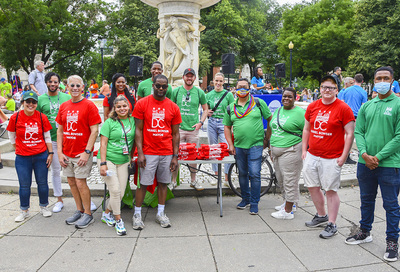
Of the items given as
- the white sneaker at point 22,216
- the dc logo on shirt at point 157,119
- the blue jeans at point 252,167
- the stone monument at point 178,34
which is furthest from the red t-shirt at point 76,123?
the stone monument at point 178,34

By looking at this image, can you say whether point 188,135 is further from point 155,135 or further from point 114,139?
point 114,139

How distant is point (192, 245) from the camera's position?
409 cm

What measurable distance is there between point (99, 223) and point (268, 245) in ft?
7.67

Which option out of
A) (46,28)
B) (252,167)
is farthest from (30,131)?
(46,28)

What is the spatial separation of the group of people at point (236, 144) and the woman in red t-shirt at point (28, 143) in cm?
1

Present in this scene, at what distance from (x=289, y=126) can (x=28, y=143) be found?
3.63 meters

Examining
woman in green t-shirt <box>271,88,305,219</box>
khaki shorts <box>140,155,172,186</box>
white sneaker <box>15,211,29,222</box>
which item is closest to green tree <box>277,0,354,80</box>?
woman in green t-shirt <box>271,88,305,219</box>

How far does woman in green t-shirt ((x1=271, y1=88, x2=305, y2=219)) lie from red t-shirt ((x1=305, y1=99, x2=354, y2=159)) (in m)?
0.39

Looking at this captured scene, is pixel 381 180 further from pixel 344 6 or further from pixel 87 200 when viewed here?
pixel 344 6

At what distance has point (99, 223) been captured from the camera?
189 inches

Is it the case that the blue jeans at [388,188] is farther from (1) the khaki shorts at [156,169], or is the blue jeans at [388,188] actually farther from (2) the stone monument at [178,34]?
(2) the stone monument at [178,34]

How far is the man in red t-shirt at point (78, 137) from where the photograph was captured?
4.59m

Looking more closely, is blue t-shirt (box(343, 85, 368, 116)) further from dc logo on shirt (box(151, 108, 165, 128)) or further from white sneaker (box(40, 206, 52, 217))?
white sneaker (box(40, 206, 52, 217))

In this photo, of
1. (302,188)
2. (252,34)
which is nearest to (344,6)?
(252,34)
